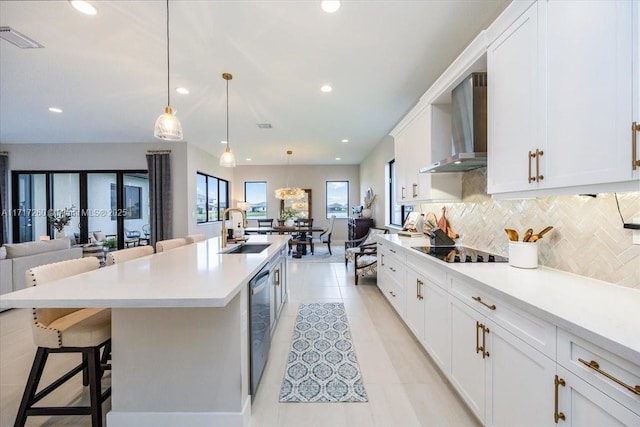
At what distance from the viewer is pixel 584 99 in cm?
120

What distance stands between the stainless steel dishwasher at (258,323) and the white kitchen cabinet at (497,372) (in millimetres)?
1370

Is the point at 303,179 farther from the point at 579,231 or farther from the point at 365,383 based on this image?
the point at 579,231

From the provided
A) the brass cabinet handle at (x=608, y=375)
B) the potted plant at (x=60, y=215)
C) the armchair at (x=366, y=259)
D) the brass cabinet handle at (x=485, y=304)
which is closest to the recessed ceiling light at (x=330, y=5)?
the brass cabinet handle at (x=485, y=304)

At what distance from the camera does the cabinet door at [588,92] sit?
1053mm

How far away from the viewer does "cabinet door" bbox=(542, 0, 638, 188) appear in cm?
105

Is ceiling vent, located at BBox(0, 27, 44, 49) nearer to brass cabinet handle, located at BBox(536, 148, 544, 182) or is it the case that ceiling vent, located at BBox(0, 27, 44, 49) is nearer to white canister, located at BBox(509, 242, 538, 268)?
brass cabinet handle, located at BBox(536, 148, 544, 182)

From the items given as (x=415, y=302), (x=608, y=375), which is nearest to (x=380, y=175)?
(x=415, y=302)

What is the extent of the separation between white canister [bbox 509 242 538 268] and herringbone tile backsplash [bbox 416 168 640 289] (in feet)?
0.40

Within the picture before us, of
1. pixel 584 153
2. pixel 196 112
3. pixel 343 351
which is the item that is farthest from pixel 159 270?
pixel 196 112

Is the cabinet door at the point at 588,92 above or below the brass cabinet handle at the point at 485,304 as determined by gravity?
above

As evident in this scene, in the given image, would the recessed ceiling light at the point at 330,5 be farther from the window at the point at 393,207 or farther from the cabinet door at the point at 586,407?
the window at the point at 393,207

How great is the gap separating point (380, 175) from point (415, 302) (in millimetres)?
4395

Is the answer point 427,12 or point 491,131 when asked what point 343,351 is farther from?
point 427,12

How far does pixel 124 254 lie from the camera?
2312mm
